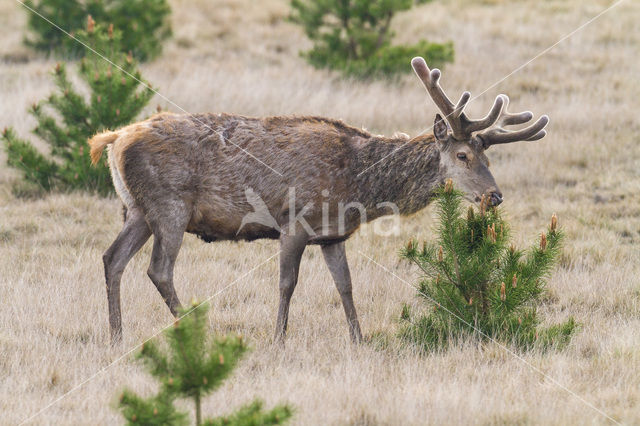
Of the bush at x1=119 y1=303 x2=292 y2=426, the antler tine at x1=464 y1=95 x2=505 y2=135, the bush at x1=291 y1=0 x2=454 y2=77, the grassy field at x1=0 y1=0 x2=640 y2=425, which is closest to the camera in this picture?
A: the bush at x1=119 y1=303 x2=292 y2=426

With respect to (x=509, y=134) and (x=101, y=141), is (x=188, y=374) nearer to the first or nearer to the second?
(x=101, y=141)

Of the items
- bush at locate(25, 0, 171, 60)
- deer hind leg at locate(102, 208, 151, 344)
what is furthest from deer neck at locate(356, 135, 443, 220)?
bush at locate(25, 0, 171, 60)

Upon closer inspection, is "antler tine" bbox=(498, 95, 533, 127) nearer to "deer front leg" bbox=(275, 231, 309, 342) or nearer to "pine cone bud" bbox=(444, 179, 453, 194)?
"pine cone bud" bbox=(444, 179, 453, 194)

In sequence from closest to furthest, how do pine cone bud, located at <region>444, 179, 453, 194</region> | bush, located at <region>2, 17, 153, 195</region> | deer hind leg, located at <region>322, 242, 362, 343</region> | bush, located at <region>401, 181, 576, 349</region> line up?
pine cone bud, located at <region>444, 179, 453, 194</region>, bush, located at <region>401, 181, 576, 349</region>, deer hind leg, located at <region>322, 242, 362, 343</region>, bush, located at <region>2, 17, 153, 195</region>

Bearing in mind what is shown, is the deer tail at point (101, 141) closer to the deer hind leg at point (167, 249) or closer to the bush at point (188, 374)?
the deer hind leg at point (167, 249)

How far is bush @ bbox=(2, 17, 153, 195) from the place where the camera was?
396 inches

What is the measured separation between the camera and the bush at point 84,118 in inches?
396

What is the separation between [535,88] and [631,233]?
21.5 feet

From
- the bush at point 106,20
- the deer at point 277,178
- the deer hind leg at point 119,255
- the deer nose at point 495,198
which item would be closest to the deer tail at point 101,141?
the deer at point 277,178

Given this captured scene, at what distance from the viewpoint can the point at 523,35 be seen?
767 inches

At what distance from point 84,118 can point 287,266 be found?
4.55 meters

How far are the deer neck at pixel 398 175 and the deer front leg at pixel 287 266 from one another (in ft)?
2.06

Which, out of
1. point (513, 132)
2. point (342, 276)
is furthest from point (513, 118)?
point (342, 276)

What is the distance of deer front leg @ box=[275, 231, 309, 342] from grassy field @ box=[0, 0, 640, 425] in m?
0.17
